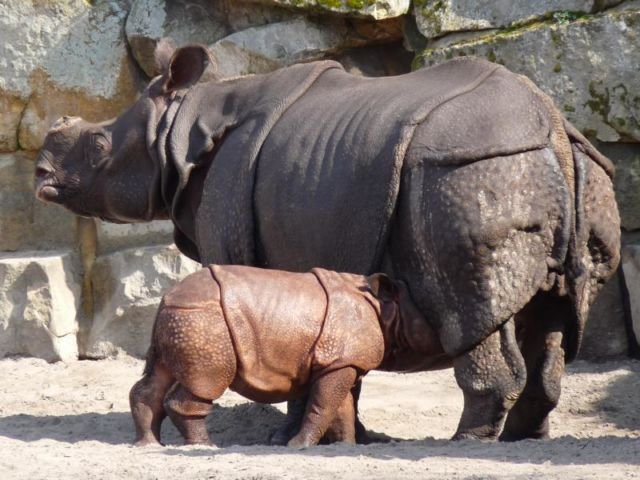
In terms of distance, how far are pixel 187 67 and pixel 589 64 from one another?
2416mm

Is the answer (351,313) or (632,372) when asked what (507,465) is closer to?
(351,313)

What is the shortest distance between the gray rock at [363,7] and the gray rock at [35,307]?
2.36m

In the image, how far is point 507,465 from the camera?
200 inches

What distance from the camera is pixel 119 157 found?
760 cm

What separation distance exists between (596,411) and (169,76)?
291 cm

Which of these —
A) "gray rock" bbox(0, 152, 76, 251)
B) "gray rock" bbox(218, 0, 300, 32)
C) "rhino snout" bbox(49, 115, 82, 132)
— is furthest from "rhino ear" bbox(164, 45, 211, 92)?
"gray rock" bbox(0, 152, 76, 251)

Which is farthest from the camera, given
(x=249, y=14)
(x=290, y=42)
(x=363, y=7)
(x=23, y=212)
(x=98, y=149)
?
(x=23, y=212)

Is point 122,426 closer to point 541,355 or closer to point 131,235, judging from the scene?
point 541,355

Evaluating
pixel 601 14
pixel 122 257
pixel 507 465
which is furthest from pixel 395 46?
pixel 507 465

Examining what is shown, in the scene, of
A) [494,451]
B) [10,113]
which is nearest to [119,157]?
[10,113]

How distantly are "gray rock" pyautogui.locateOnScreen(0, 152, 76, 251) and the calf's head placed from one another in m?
1.92

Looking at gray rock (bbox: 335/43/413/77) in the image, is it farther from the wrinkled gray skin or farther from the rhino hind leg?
the rhino hind leg

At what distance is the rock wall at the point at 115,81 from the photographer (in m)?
8.84

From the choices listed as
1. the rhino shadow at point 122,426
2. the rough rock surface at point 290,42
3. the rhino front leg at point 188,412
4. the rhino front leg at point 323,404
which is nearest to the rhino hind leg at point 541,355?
the rhino front leg at point 323,404
